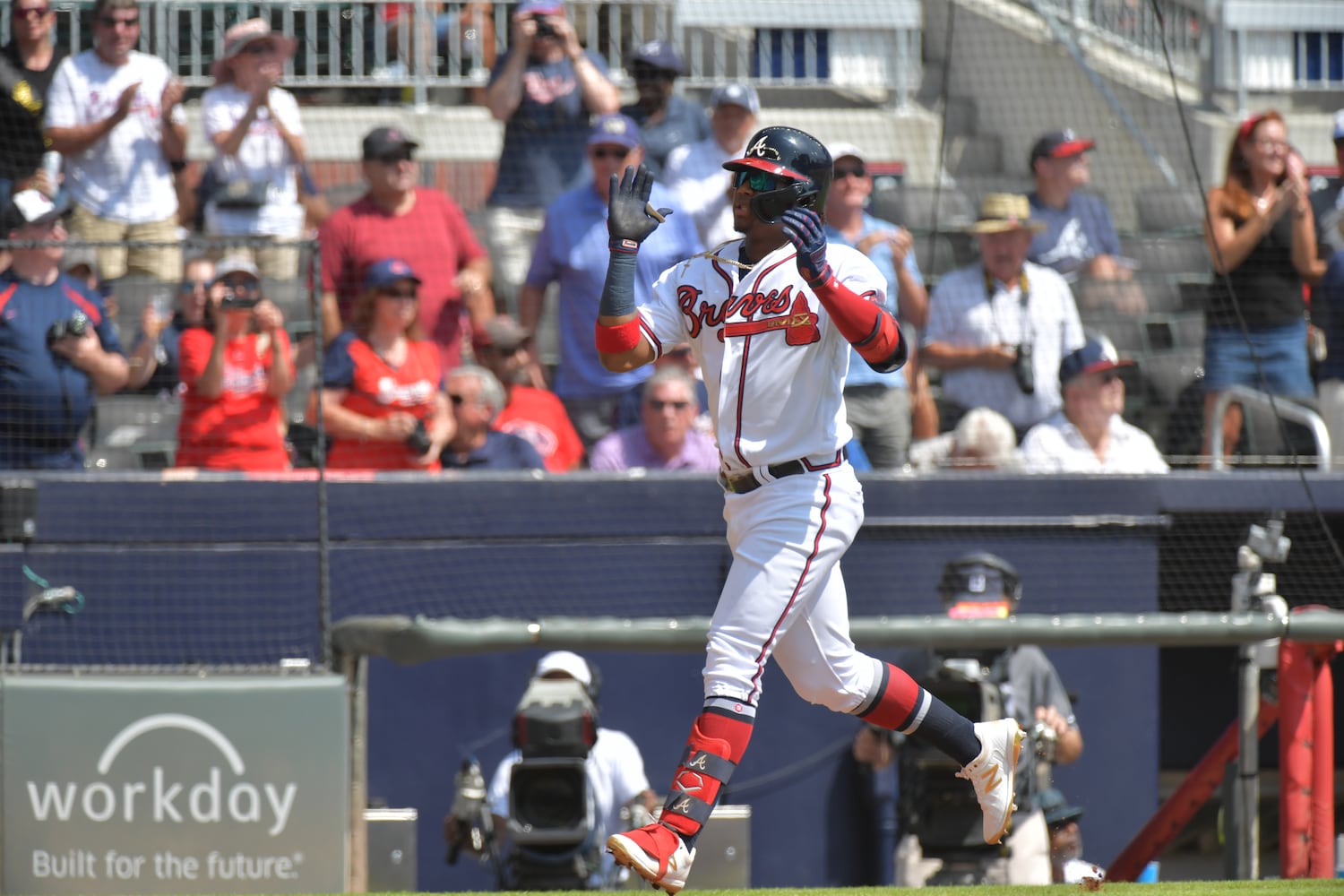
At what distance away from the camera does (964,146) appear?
10.3 m

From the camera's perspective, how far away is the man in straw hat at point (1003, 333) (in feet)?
23.8

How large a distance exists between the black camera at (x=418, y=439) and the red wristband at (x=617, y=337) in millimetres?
2861

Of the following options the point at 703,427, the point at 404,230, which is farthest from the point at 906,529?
the point at 404,230

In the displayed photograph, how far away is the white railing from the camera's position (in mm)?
9984

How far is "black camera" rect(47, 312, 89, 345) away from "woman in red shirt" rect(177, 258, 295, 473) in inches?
14.1

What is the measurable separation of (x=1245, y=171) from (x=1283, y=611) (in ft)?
9.90

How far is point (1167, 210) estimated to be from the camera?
29.5 ft

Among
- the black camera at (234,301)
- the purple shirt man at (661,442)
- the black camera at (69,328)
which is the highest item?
the black camera at (234,301)

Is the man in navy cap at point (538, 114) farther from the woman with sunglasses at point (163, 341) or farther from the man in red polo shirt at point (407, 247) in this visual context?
the woman with sunglasses at point (163, 341)

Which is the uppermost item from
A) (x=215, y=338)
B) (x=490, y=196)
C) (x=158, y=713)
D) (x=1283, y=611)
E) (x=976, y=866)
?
(x=490, y=196)

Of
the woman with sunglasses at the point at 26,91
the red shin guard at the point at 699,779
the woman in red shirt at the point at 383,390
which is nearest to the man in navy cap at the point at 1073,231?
the woman in red shirt at the point at 383,390

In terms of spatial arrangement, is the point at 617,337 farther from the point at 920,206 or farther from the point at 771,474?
the point at 920,206

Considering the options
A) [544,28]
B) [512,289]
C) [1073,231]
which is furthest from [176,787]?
[1073,231]

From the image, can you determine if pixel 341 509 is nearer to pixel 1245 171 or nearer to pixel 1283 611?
pixel 1283 611
